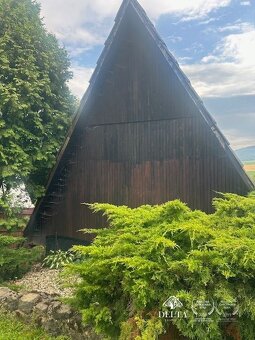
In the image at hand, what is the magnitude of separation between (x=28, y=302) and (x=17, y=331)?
0.53 metres

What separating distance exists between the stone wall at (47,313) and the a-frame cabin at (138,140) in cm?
416

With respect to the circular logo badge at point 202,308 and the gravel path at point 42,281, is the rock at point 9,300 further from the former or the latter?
the circular logo badge at point 202,308

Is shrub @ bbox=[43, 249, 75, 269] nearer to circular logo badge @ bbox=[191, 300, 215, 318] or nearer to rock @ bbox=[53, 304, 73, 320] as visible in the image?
rock @ bbox=[53, 304, 73, 320]

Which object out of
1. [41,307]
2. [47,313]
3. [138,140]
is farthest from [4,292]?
[138,140]

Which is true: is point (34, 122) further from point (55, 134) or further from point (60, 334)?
point (60, 334)

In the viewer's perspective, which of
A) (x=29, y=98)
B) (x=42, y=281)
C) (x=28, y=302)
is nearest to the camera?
(x=28, y=302)

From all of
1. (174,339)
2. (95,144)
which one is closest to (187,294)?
(174,339)

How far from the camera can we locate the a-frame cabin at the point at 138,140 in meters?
9.26

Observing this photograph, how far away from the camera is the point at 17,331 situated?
6676mm

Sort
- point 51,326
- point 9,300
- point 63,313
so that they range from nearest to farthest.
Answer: point 63,313 → point 51,326 → point 9,300

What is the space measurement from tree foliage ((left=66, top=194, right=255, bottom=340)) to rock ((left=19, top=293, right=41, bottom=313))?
238 cm

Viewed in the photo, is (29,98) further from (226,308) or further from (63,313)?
(226,308)

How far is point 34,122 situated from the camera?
1194cm

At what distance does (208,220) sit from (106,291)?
5.87ft
